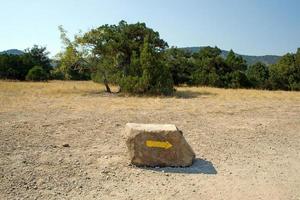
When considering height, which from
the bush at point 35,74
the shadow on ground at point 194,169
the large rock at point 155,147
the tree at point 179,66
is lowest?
the shadow on ground at point 194,169

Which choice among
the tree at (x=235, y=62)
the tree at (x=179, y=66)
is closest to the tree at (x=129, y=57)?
the tree at (x=179, y=66)

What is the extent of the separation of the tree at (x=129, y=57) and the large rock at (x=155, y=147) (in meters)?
12.5

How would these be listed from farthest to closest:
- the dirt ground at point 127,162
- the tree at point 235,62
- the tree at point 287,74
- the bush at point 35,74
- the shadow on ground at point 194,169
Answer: the bush at point 35,74, the tree at point 235,62, the tree at point 287,74, the shadow on ground at point 194,169, the dirt ground at point 127,162

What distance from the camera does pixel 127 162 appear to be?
6762 millimetres

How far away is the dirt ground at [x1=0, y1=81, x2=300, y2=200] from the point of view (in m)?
5.54

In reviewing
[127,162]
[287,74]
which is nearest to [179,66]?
[287,74]

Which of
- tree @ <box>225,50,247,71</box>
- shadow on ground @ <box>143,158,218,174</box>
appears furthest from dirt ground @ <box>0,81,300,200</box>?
tree @ <box>225,50,247,71</box>

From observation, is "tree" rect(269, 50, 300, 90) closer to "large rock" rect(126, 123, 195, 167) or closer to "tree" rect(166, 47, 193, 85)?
"tree" rect(166, 47, 193, 85)

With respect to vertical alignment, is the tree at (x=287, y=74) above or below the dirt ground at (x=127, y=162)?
above

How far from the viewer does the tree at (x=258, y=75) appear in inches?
1128

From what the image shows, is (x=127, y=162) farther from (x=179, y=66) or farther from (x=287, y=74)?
(x=287, y=74)

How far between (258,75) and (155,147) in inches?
941

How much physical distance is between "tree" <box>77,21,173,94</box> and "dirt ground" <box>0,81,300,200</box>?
7230mm

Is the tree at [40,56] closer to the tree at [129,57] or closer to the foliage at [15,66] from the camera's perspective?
the foliage at [15,66]
